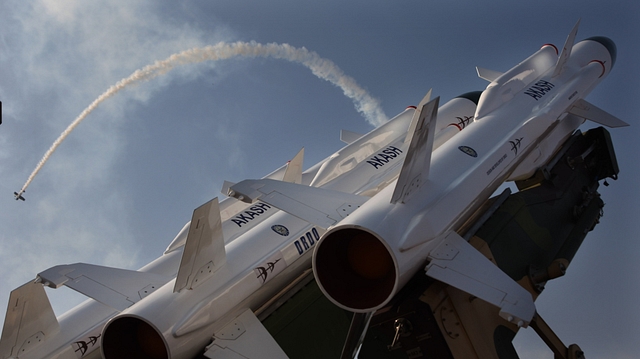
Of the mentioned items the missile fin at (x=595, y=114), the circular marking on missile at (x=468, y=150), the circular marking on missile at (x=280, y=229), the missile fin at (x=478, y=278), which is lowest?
the missile fin at (x=478, y=278)

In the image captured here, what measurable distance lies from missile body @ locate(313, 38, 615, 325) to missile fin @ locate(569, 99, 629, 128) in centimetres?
130

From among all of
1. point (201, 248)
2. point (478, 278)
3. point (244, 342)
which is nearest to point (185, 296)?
point (201, 248)

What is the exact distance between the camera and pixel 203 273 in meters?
6.31

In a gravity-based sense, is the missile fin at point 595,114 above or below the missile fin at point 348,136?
below

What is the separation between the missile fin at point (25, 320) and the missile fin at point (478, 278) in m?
5.22

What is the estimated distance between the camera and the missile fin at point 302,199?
6.20 m

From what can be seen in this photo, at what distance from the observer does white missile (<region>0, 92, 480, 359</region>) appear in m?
6.00

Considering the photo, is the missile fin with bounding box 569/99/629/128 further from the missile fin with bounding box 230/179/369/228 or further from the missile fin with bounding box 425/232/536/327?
the missile fin with bounding box 230/179/369/228

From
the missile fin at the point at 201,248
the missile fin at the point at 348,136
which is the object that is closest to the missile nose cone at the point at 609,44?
the missile fin at the point at 348,136

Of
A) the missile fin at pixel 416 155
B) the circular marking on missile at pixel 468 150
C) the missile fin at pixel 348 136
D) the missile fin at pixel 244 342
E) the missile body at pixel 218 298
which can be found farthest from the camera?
the missile fin at pixel 348 136

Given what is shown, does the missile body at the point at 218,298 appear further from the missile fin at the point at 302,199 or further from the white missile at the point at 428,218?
the white missile at the point at 428,218

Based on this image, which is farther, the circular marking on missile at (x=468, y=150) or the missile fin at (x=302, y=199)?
the circular marking on missile at (x=468, y=150)

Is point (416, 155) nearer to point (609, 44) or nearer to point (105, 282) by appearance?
point (105, 282)

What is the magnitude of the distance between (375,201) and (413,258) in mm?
791
